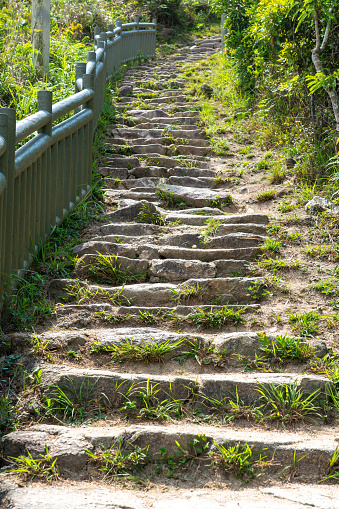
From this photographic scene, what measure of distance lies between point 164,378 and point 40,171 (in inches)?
69.4

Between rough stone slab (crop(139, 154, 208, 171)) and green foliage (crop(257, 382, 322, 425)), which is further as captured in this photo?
rough stone slab (crop(139, 154, 208, 171))

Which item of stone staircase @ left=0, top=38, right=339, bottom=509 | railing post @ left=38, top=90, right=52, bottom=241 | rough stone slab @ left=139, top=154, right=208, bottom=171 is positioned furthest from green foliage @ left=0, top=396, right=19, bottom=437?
rough stone slab @ left=139, top=154, right=208, bottom=171

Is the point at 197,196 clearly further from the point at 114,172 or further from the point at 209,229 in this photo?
the point at 114,172

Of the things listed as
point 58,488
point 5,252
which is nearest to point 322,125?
point 5,252

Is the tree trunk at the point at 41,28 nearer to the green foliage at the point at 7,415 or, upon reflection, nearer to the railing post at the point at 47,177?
the railing post at the point at 47,177

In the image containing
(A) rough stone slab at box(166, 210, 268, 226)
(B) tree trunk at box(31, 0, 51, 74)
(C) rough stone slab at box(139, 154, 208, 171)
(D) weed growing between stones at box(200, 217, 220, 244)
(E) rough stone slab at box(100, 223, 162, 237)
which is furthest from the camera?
(B) tree trunk at box(31, 0, 51, 74)

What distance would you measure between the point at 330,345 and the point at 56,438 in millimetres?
1656

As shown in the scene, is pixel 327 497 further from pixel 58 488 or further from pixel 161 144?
pixel 161 144

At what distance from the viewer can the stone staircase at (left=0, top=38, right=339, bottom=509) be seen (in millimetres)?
2279

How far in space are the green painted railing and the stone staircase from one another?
13.6 inches

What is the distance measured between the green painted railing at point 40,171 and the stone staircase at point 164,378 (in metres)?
0.35

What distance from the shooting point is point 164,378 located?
2.86 metres

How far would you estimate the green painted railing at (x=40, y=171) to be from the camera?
3.16 meters

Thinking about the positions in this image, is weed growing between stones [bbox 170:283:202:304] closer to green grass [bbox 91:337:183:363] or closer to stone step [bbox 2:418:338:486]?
green grass [bbox 91:337:183:363]
